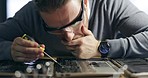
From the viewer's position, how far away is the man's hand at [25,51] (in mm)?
917

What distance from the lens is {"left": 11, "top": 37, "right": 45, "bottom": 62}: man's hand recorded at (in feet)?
3.01

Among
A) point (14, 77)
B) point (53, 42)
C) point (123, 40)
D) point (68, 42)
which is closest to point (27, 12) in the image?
point (53, 42)

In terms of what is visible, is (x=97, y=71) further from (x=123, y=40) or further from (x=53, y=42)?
(x=53, y=42)

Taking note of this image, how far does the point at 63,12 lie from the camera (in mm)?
946

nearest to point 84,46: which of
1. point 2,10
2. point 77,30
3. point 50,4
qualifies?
point 77,30

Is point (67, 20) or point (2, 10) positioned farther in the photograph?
point (2, 10)

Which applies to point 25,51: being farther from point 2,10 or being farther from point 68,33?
point 2,10

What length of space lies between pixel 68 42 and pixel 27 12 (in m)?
0.43

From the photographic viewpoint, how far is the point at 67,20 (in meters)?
0.97

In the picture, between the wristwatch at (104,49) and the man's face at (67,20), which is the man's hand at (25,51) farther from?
the wristwatch at (104,49)

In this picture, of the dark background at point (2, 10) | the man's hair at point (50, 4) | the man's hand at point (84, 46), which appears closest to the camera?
the man's hair at point (50, 4)

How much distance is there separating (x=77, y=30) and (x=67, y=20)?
Result: 0.07 metres

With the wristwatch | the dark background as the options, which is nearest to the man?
the wristwatch

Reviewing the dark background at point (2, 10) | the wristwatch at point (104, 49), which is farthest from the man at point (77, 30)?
the dark background at point (2, 10)
